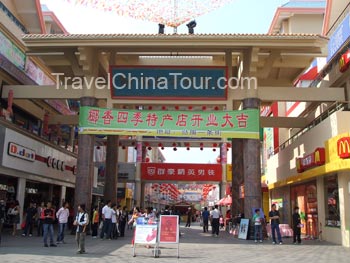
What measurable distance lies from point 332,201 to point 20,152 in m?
13.7

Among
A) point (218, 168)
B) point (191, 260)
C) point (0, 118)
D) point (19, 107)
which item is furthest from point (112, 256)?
point (218, 168)

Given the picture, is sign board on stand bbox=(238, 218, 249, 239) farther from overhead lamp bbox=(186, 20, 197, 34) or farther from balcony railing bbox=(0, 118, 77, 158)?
balcony railing bbox=(0, 118, 77, 158)

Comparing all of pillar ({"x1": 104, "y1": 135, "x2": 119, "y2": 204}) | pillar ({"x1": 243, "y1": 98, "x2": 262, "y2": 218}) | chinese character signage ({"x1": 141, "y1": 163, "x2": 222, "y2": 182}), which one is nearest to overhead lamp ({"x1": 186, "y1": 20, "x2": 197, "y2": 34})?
pillar ({"x1": 243, "y1": 98, "x2": 262, "y2": 218})

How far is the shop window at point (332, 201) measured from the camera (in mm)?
16172

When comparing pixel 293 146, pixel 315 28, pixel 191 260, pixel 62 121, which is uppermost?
pixel 315 28

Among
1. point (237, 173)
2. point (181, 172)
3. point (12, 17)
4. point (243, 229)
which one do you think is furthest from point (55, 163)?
point (181, 172)

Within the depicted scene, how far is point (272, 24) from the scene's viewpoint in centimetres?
3144

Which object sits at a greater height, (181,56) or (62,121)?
(181,56)

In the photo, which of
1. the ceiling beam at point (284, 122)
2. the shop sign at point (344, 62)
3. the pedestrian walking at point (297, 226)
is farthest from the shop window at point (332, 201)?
the ceiling beam at point (284, 122)

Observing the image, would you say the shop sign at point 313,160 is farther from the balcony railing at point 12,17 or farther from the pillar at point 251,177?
the balcony railing at point 12,17

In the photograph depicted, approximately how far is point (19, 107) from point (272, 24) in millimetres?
19627

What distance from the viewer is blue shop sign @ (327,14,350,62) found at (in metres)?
16.3

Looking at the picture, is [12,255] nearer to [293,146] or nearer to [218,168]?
[293,146]

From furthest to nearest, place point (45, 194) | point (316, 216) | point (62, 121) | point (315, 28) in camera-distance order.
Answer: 1. point (315, 28)
2. point (45, 194)
3. point (62, 121)
4. point (316, 216)
